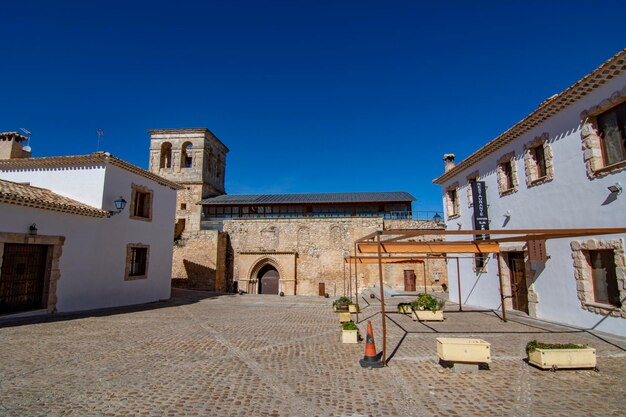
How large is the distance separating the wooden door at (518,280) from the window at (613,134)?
476 centimetres

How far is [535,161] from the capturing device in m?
11.6

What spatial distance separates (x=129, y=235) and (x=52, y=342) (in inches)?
324

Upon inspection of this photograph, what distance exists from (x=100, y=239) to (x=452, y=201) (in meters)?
16.8

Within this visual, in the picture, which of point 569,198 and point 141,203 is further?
point 141,203

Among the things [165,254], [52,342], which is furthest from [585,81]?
[165,254]

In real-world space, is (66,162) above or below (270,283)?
above

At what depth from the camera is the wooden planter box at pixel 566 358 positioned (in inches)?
226

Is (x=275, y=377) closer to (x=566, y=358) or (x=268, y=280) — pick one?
(x=566, y=358)

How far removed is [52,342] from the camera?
7707 millimetres

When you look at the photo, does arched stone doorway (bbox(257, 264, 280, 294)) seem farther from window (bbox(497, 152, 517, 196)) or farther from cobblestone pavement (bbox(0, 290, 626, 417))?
window (bbox(497, 152, 517, 196))

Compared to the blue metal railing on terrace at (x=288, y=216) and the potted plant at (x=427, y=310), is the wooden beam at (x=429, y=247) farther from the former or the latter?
the blue metal railing on terrace at (x=288, y=216)

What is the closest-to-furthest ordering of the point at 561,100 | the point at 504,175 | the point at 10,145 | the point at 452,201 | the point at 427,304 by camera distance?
1. the point at 561,100
2. the point at 427,304
3. the point at 504,175
4. the point at 10,145
5. the point at 452,201

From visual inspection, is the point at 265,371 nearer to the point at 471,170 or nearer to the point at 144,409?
the point at 144,409

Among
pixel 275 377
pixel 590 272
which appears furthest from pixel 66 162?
pixel 590 272
